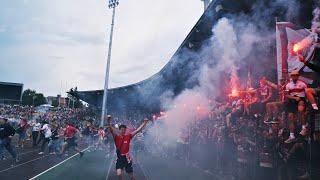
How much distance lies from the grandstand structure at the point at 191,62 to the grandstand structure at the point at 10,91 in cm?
892

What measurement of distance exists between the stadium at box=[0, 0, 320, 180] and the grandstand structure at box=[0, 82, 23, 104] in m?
13.0

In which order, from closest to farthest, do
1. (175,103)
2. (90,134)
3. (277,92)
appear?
1. (277,92)
2. (175,103)
3. (90,134)

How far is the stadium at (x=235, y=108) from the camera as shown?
712 centimetres


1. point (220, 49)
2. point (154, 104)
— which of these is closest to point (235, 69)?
point (220, 49)

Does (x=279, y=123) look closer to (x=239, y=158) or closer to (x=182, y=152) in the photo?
(x=239, y=158)

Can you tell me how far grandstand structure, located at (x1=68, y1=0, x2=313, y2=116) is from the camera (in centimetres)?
989

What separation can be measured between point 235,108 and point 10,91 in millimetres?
25069

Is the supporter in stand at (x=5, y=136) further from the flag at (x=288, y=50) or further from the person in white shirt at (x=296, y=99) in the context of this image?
the person in white shirt at (x=296, y=99)

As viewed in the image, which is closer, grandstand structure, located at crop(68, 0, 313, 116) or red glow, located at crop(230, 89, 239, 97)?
grandstand structure, located at crop(68, 0, 313, 116)

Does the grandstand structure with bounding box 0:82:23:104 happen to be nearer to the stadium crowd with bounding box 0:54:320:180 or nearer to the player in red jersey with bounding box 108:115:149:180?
the stadium crowd with bounding box 0:54:320:180

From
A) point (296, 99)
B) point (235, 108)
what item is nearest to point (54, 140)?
point (235, 108)

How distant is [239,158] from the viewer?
9422mm

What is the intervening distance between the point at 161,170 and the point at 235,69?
4.16 m

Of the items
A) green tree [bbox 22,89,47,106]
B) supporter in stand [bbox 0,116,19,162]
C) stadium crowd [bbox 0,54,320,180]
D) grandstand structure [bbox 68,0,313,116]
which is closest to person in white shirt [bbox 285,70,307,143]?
stadium crowd [bbox 0,54,320,180]
